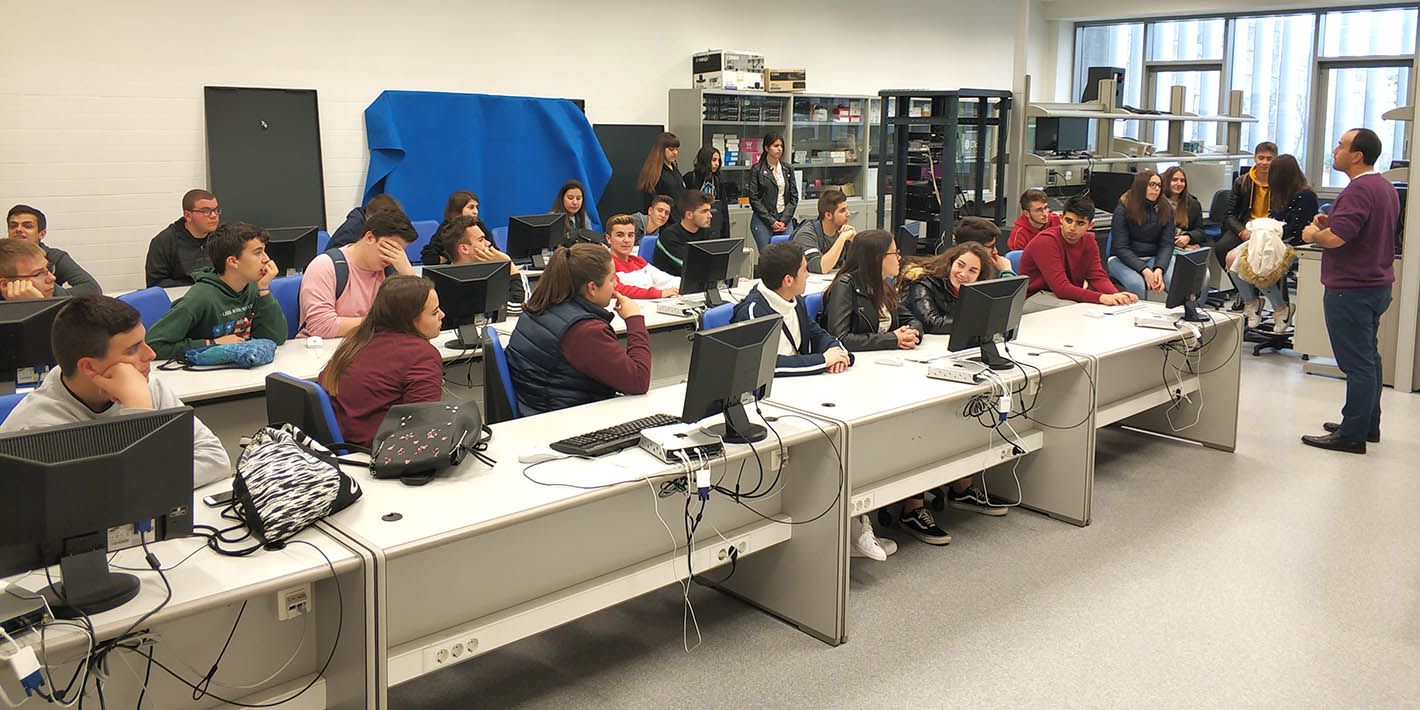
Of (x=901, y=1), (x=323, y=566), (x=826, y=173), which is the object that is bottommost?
(x=323, y=566)

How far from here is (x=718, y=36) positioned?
32.7ft

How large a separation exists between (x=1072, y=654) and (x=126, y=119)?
20.3 feet

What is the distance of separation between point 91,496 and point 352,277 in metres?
2.89

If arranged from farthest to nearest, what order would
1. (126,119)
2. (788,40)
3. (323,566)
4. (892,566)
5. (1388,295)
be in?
(788,40), (126,119), (1388,295), (892,566), (323,566)

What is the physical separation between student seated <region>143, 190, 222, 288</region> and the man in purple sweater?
19.4 feet

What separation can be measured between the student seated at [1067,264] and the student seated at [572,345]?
121 inches

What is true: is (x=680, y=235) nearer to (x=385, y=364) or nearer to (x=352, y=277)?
(x=352, y=277)

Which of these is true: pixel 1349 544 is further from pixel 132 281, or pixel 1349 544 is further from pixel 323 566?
pixel 132 281

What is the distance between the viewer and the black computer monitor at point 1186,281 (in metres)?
5.21

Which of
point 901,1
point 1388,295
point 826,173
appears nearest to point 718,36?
point 826,173

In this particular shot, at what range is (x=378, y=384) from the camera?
320cm

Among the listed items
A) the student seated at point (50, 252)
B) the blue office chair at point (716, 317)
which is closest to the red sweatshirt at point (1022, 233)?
the blue office chair at point (716, 317)

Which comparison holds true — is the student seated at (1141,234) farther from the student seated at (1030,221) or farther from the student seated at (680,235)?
the student seated at (680,235)

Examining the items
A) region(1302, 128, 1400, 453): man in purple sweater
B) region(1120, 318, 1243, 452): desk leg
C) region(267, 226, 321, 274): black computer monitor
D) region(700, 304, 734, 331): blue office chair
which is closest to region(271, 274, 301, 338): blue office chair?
region(267, 226, 321, 274): black computer monitor
